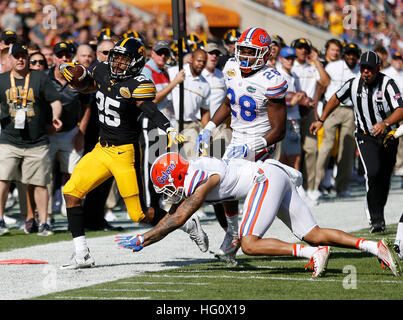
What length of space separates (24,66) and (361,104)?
347 centimetres

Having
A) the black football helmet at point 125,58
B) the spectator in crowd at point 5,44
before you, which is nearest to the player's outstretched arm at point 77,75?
the black football helmet at point 125,58

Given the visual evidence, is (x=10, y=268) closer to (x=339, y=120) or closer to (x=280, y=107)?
(x=280, y=107)

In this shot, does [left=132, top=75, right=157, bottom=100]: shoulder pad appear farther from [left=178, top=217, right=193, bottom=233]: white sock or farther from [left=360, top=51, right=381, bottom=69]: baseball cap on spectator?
[left=360, top=51, right=381, bottom=69]: baseball cap on spectator

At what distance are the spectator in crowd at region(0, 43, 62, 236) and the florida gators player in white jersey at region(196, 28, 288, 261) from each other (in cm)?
240

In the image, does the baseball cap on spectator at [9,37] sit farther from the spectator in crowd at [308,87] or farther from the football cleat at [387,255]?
the football cleat at [387,255]

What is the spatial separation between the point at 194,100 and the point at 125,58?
367 centimetres

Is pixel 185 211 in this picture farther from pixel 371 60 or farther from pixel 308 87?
pixel 308 87

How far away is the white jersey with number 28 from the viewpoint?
7551 millimetres

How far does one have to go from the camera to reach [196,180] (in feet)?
21.8

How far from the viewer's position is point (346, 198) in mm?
13047

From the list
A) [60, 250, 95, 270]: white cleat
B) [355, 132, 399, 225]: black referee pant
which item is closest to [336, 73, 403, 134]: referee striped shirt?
[355, 132, 399, 225]: black referee pant

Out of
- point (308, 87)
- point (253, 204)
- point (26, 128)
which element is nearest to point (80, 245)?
point (253, 204)

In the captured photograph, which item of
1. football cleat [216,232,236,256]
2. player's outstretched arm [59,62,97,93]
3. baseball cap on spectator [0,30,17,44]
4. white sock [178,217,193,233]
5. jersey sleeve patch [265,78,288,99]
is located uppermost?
player's outstretched arm [59,62,97,93]
